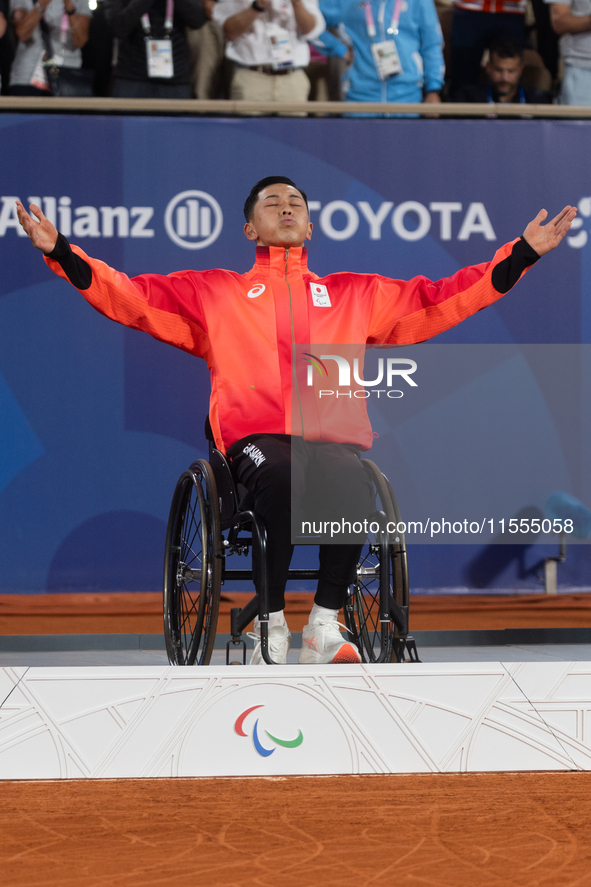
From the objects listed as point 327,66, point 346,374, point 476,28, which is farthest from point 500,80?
point 346,374

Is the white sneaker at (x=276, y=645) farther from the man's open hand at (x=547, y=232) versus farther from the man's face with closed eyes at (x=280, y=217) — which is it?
the man's open hand at (x=547, y=232)

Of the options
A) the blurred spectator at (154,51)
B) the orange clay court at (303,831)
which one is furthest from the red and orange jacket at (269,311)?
the blurred spectator at (154,51)

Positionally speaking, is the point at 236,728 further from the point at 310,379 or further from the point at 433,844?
the point at 310,379

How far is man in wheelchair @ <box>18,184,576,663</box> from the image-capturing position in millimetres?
1943

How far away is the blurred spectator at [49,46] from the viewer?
3.56 meters

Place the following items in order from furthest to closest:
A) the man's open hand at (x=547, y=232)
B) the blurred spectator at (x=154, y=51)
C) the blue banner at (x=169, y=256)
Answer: the blurred spectator at (x=154, y=51) < the blue banner at (x=169, y=256) < the man's open hand at (x=547, y=232)

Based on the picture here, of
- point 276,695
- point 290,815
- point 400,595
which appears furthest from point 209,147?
point 290,815

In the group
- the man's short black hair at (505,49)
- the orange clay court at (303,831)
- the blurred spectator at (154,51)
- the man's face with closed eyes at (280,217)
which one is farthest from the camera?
the man's short black hair at (505,49)

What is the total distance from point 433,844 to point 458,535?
1124mm

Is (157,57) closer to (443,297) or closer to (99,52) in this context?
(99,52)

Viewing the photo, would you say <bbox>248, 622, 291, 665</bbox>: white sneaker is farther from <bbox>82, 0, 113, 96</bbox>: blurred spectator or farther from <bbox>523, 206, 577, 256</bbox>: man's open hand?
<bbox>82, 0, 113, 96</bbox>: blurred spectator

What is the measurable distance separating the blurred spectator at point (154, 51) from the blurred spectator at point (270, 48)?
18cm

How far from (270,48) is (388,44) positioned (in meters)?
0.48

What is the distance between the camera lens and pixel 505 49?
12.2ft
